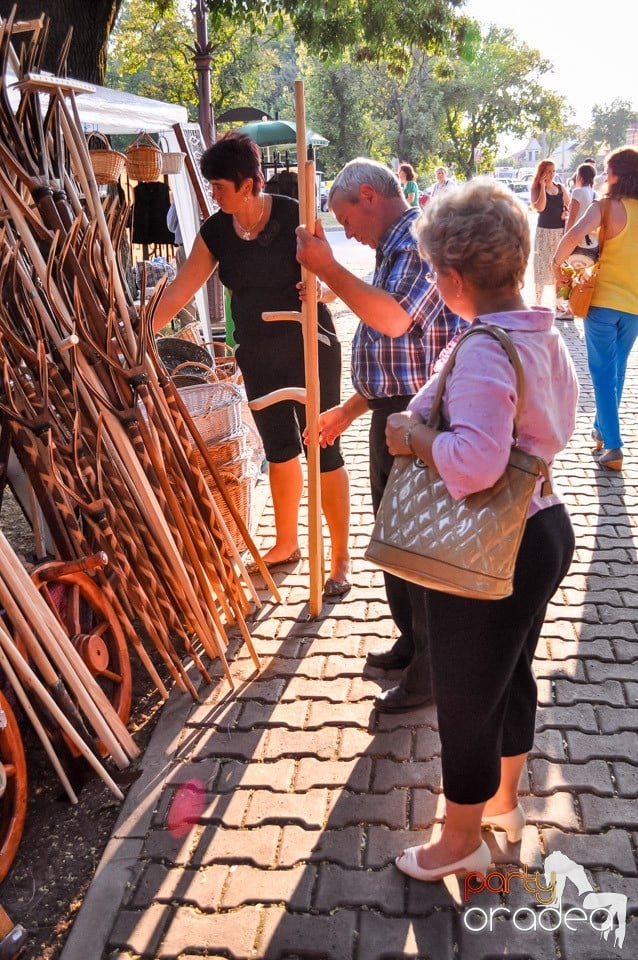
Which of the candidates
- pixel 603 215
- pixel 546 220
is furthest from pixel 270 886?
pixel 546 220

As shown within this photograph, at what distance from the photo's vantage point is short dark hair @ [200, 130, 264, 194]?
11.0 feet

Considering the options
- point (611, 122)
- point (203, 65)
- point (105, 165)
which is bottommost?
point (611, 122)

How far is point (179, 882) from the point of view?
2297mm

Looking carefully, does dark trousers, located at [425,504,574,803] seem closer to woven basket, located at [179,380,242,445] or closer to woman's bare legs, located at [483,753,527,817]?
woman's bare legs, located at [483,753,527,817]

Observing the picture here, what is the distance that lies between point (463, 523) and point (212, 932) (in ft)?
4.29

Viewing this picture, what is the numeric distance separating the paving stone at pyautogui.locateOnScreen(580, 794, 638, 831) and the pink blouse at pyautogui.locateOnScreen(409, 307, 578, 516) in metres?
1.20

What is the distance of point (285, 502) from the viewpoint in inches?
159

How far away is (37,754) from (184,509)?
1025 mm

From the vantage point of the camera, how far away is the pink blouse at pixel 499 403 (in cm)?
163

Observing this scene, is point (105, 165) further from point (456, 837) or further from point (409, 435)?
point (456, 837)

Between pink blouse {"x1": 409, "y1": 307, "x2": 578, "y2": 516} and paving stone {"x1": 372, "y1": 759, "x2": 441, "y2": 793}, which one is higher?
pink blouse {"x1": 409, "y1": 307, "x2": 578, "y2": 516}

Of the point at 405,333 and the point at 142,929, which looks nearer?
the point at 142,929

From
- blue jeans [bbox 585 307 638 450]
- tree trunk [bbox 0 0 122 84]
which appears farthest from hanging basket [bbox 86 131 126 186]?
blue jeans [bbox 585 307 638 450]

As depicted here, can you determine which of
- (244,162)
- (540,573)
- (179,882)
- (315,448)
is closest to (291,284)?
(244,162)
